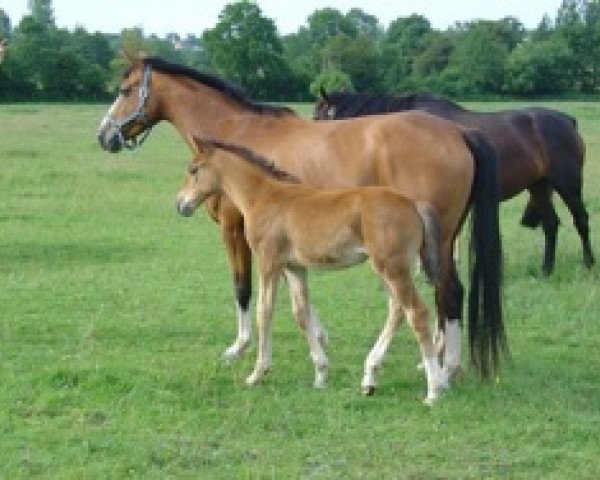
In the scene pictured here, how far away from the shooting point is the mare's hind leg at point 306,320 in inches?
274

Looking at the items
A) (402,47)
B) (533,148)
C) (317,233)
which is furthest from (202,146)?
(402,47)

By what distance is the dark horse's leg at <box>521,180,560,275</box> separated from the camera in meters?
11.6

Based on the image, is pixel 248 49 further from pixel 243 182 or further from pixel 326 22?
pixel 243 182

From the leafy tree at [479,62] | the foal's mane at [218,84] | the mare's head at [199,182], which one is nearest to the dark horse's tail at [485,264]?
the foal's mane at [218,84]

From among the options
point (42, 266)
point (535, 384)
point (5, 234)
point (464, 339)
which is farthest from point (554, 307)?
point (5, 234)

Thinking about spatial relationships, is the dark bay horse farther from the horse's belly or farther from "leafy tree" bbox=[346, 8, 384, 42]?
"leafy tree" bbox=[346, 8, 384, 42]

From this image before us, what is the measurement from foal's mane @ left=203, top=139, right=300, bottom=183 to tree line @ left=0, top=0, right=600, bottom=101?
150 feet

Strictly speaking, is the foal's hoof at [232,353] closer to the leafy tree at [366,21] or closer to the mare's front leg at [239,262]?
the mare's front leg at [239,262]

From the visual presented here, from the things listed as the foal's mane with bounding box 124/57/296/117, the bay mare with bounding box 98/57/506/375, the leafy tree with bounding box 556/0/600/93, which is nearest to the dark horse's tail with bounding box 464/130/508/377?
the bay mare with bounding box 98/57/506/375

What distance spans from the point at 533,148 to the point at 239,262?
4483mm

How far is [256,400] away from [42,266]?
17.2 feet

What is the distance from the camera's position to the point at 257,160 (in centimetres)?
702

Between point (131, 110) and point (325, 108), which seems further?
point (325, 108)

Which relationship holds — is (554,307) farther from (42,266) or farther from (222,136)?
(42,266)
